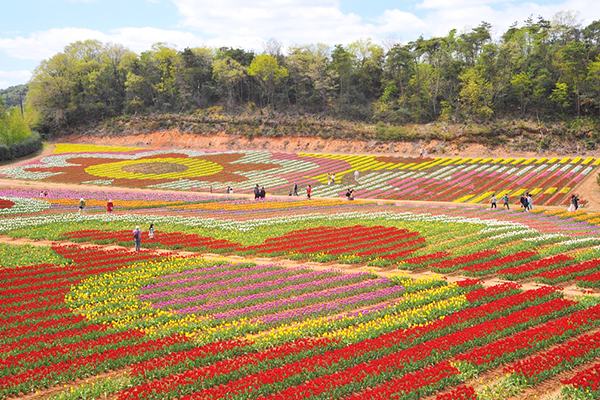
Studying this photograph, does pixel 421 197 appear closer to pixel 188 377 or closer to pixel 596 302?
pixel 596 302

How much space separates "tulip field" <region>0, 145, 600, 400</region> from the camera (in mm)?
12719

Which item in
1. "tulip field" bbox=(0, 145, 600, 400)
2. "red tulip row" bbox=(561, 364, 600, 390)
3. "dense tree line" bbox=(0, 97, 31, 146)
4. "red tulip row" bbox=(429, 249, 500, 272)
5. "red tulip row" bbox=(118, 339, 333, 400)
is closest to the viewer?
"red tulip row" bbox=(561, 364, 600, 390)

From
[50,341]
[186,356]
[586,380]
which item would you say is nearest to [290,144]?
[50,341]

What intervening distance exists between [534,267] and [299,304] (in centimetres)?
1274

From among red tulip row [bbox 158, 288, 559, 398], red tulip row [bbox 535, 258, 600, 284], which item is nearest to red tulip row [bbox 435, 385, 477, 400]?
red tulip row [bbox 158, 288, 559, 398]

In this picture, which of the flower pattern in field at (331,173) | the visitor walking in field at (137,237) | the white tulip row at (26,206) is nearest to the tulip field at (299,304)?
the white tulip row at (26,206)

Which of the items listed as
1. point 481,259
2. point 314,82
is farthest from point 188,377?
point 314,82

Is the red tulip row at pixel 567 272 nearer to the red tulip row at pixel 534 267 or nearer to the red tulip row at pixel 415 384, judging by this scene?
the red tulip row at pixel 534 267

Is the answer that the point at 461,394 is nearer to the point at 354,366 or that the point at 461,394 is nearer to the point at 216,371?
the point at 354,366

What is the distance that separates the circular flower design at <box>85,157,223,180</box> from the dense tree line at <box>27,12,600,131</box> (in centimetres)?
3377

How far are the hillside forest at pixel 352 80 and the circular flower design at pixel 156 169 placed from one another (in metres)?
33.4

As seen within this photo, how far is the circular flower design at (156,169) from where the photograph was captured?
71.5m

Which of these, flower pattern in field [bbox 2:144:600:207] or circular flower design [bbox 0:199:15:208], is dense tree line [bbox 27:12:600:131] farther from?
circular flower design [bbox 0:199:15:208]

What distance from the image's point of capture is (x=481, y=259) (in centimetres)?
2486
